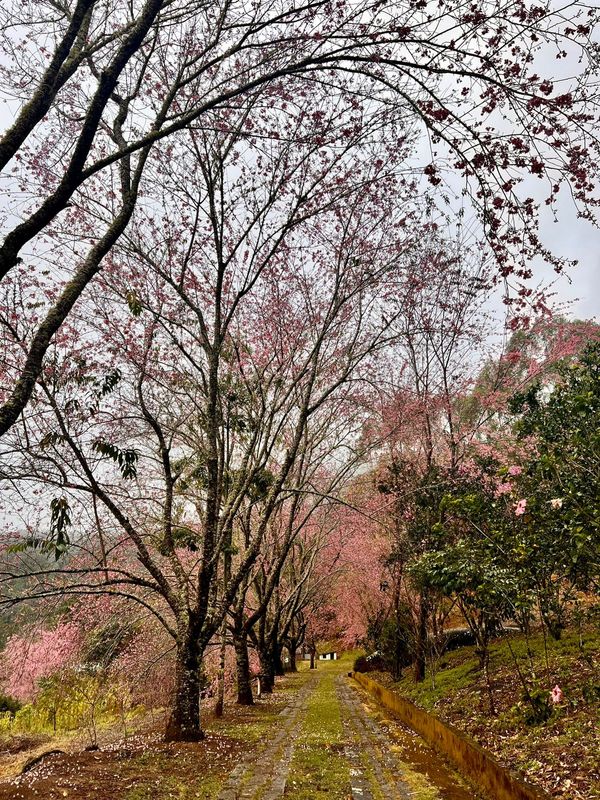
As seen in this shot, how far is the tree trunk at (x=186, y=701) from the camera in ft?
26.2

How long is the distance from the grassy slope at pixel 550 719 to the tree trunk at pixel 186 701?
12.4 feet

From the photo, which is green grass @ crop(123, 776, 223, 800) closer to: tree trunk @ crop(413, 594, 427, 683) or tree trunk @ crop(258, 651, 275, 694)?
tree trunk @ crop(413, 594, 427, 683)

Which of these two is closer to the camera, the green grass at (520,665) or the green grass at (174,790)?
the green grass at (174,790)

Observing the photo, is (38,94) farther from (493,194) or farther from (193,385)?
(193,385)

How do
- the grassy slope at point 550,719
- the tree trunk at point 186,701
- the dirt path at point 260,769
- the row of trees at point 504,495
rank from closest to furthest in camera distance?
the grassy slope at point 550,719
the dirt path at point 260,769
the row of trees at point 504,495
the tree trunk at point 186,701

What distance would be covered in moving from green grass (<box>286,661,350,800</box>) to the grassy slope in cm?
165

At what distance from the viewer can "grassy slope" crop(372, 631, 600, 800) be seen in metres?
4.77

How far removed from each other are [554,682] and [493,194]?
6673mm

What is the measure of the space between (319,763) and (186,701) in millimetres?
2298

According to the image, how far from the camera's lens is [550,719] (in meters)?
6.35

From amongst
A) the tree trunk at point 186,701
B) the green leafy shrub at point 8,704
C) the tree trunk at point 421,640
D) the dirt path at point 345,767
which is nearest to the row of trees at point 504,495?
the tree trunk at point 421,640

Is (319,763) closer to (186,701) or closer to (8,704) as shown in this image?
(186,701)

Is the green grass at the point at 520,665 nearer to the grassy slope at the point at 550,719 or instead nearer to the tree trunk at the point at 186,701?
the grassy slope at the point at 550,719

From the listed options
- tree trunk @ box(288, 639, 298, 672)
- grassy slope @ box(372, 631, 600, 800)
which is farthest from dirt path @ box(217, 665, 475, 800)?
tree trunk @ box(288, 639, 298, 672)
